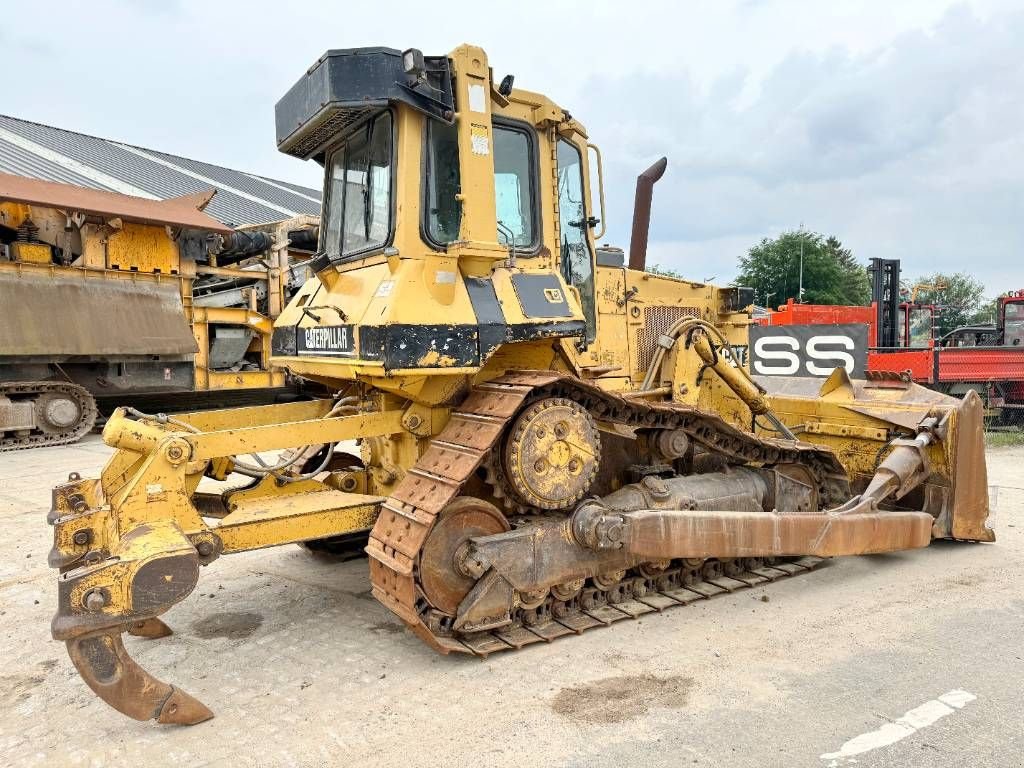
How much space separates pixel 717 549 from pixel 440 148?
2705 millimetres

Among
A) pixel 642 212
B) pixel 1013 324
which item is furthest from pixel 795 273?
pixel 642 212

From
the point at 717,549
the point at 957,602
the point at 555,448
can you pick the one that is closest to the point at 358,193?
the point at 555,448

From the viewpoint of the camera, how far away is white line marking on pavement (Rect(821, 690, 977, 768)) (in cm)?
301

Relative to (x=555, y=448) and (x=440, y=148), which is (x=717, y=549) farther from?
(x=440, y=148)

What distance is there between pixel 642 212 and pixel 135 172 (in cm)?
1867

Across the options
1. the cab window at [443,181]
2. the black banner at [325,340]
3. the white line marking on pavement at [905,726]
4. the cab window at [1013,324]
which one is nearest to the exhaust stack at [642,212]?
the cab window at [443,181]

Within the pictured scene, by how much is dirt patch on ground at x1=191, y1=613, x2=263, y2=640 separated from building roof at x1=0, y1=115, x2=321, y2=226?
47.8 feet

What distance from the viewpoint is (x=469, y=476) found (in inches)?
150

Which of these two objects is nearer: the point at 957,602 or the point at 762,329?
the point at 957,602

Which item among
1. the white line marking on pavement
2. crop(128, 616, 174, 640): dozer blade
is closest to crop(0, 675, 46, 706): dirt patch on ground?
crop(128, 616, 174, 640): dozer blade

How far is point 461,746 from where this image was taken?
312 cm

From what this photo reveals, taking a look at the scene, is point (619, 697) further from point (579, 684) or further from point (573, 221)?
point (573, 221)

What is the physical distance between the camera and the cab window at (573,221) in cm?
482

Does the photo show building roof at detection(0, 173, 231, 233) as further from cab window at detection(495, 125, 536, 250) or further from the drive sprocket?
the drive sprocket
